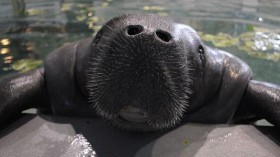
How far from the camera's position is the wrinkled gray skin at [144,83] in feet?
6.78

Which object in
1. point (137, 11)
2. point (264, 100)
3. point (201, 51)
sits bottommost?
point (137, 11)

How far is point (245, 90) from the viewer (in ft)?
10.2

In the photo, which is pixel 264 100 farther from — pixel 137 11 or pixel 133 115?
pixel 137 11

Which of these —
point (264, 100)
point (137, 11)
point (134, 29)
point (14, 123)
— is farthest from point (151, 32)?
point (137, 11)

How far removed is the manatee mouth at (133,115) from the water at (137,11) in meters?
3.32

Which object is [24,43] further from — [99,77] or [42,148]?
[99,77]

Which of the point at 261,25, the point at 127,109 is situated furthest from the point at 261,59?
the point at 127,109

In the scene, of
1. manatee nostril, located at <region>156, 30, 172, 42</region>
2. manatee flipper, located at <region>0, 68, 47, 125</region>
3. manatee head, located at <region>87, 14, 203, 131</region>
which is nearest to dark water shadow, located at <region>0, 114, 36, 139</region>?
manatee flipper, located at <region>0, 68, 47, 125</region>

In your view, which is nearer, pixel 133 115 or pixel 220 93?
pixel 133 115

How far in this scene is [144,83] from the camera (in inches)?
80.4

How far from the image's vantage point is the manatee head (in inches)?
80.2

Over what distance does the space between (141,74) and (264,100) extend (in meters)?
1.39

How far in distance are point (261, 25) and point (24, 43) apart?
16.2 feet

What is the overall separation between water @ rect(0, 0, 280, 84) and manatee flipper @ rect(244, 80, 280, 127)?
227 centimetres
